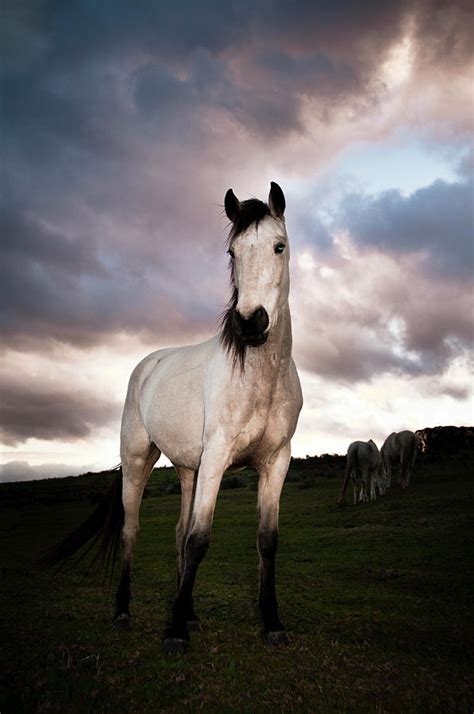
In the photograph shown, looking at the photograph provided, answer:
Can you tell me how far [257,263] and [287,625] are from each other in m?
4.05

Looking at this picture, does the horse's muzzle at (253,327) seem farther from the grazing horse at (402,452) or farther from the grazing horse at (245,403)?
the grazing horse at (402,452)

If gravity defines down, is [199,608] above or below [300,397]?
below

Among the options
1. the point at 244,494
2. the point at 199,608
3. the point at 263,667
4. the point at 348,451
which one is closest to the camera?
the point at 263,667

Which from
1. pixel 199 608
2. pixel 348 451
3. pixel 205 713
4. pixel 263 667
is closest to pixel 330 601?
pixel 199 608

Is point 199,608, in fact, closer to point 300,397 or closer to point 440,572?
point 300,397

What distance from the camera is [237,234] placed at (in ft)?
16.3

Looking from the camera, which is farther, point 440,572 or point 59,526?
point 59,526

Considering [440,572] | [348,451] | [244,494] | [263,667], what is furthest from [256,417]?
[244,494]

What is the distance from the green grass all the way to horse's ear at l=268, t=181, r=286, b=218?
4.20m

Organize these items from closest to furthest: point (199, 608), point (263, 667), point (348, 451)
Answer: point (263, 667), point (199, 608), point (348, 451)

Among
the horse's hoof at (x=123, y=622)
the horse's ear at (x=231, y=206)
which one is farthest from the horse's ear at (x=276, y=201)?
the horse's hoof at (x=123, y=622)

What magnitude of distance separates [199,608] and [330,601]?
1.79 meters

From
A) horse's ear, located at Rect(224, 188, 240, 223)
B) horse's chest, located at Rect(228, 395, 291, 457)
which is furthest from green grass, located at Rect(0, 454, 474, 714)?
horse's ear, located at Rect(224, 188, 240, 223)

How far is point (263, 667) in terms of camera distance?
13.8 ft
